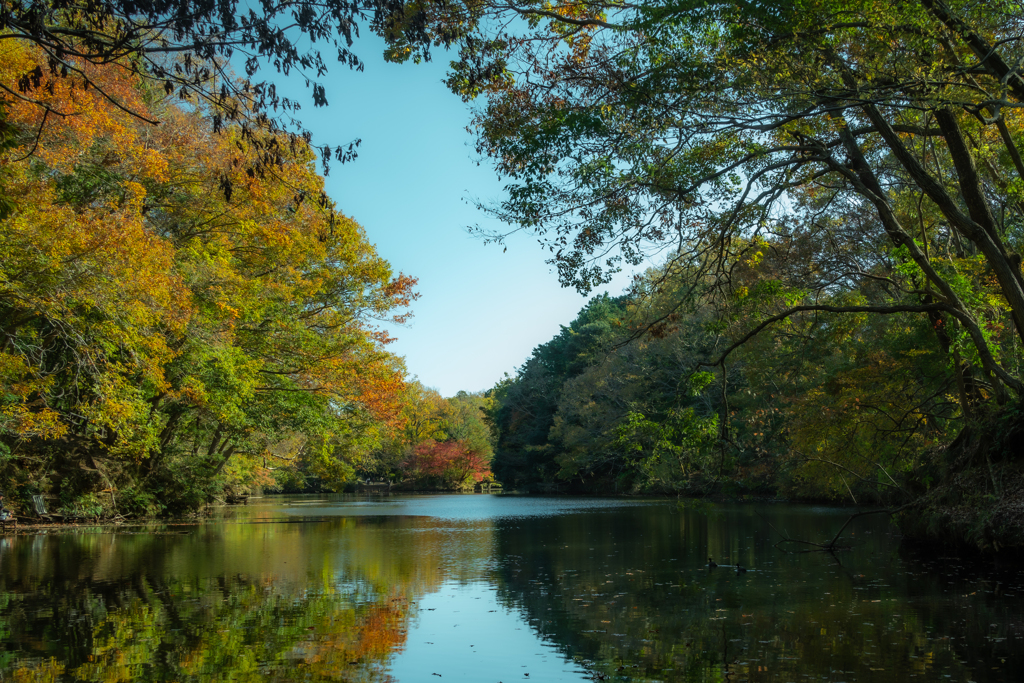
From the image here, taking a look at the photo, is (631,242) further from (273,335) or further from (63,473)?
(63,473)

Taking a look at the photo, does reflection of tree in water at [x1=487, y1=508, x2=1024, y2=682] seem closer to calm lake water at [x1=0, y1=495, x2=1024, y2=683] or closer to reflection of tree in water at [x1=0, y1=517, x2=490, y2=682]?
calm lake water at [x1=0, y1=495, x2=1024, y2=683]

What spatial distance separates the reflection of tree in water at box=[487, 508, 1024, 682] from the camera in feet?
19.1

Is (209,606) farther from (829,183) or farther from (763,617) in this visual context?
(829,183)

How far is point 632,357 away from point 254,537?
2629 centimetres

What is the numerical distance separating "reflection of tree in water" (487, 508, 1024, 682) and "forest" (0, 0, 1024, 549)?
2.02 metres

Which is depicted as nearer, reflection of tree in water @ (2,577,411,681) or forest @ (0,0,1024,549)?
reflection of tree in water @ (2,577,411,681)

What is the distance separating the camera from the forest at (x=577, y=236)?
8.57 meters

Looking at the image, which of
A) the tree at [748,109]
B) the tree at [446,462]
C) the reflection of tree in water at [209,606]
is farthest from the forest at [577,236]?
the tree at [446,462]

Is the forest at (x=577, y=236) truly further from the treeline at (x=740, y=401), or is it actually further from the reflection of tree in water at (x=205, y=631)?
the reflection of tree in water at (x=205, y=631)

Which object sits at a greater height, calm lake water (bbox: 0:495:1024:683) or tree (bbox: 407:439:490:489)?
tree (bbox: 407:439:490:489)

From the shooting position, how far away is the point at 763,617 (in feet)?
25.3

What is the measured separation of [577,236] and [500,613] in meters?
5.05

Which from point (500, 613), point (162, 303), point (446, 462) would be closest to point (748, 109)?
point (500, 613)

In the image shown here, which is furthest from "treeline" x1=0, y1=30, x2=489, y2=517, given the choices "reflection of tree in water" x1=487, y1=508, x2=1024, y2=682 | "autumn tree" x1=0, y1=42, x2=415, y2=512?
"reflection of tree in water" x1=487, y1=508, x2=1024, y2=682
